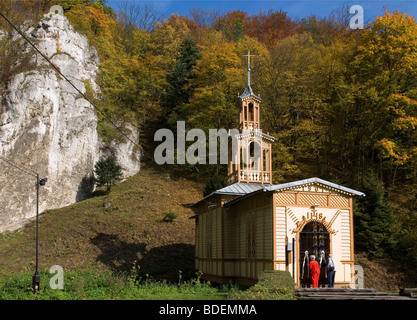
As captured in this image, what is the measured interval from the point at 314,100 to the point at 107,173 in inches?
762

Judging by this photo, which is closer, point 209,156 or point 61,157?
point 61,157

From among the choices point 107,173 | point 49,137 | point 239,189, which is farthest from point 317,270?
point 49,137

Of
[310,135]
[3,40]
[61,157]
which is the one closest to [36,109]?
[61,157]

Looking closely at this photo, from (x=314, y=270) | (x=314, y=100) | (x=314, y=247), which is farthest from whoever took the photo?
(x=314, y=100)

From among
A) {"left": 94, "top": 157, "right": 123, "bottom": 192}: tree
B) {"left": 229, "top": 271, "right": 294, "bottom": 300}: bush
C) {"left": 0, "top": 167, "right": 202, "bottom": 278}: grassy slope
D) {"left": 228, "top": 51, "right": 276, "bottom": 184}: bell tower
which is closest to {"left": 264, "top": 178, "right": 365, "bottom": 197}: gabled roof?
{"left": 229, "top": 271, "right": 294, "bottom": 300}: bush

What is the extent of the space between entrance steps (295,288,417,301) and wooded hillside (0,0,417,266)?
938cm

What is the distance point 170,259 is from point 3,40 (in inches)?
1087

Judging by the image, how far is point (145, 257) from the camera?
31.3 meters

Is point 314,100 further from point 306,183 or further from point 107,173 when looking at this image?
point 306,183

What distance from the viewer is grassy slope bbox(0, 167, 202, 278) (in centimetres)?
2983

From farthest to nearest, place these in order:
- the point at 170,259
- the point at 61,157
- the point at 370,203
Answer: the point at 61,157 < the point at 170,259 < the point at 370,203
